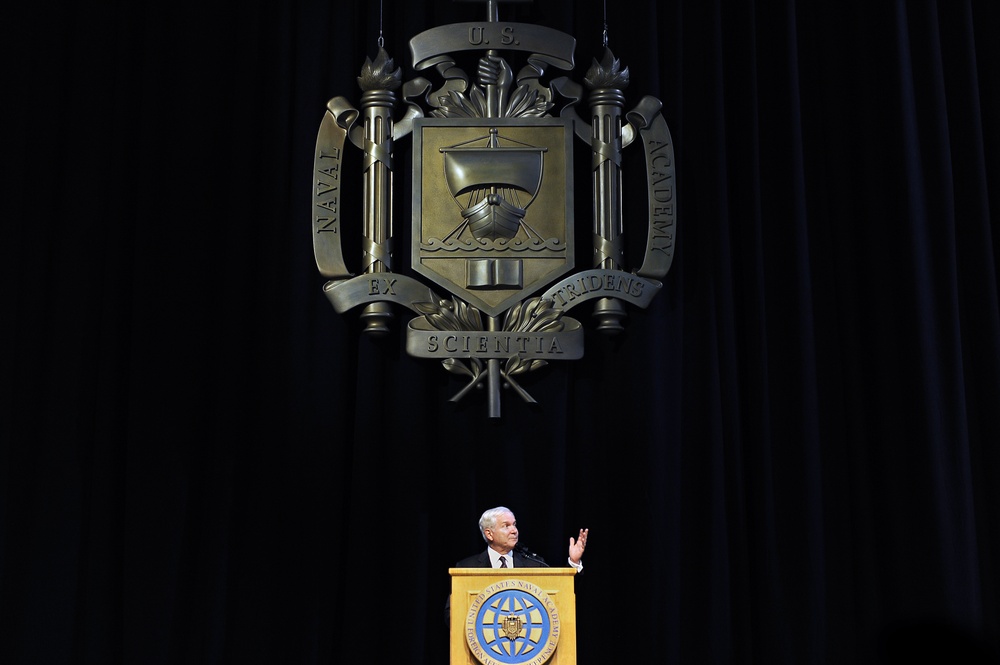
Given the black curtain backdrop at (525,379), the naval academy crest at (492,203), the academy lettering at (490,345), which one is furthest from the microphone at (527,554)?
the academy lettering at (490,345)

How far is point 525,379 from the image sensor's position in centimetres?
413

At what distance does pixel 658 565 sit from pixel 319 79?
1.93 meters

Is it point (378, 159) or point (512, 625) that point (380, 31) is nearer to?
point (378, 159)

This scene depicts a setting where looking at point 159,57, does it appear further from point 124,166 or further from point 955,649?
point 955,649

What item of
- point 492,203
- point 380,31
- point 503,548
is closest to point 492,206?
point 492,203

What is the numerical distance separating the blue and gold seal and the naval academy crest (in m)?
0.70

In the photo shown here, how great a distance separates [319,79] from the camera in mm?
4266

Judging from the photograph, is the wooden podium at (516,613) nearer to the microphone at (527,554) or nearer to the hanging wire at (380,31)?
the microphone at (527,554)

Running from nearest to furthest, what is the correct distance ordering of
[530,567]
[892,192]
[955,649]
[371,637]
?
[955,649], [530,567], [371,637], [892,192]

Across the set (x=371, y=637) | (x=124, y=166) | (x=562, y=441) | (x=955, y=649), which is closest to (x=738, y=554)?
(x=562, y=441)

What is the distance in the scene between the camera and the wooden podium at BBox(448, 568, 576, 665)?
3.45m

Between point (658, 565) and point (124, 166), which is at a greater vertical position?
point (124, 166)

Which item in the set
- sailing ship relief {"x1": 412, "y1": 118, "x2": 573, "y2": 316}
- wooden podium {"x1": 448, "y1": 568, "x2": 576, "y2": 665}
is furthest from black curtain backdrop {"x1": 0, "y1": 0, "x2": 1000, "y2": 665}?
wooden podium {"x1": 448, "y1": 568, "x2": 576, "y2": 665}

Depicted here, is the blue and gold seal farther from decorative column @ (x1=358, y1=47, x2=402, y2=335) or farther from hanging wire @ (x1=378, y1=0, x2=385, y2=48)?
hanging wire @ (x1=378, y1=0, x2=385, y2=48)
